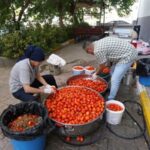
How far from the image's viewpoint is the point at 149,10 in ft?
22.2

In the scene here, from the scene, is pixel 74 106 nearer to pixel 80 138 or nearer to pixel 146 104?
pixel 80 138

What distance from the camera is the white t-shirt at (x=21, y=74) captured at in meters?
2.67

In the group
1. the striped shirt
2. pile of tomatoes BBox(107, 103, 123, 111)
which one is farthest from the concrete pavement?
the striped shirt

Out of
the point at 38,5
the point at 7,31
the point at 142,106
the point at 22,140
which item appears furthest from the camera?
the point at 38,5

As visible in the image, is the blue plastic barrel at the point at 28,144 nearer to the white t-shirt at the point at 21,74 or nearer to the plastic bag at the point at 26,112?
the plastic bag at the point at 26,112

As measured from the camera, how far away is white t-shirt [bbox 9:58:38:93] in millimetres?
2666

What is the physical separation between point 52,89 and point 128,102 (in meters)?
1.52

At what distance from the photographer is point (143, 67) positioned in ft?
12.4

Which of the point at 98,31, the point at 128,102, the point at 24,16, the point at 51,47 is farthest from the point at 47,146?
the point at 98,31

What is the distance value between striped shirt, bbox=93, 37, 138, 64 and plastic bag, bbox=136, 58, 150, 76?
0.58 m

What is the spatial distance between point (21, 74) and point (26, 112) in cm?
51

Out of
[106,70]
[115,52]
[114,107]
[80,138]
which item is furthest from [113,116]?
[106,70]

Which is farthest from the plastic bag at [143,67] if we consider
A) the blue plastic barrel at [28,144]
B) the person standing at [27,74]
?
the blue plastic barrel at [28,144]

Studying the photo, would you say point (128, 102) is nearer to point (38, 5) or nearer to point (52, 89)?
point (52, 89)
